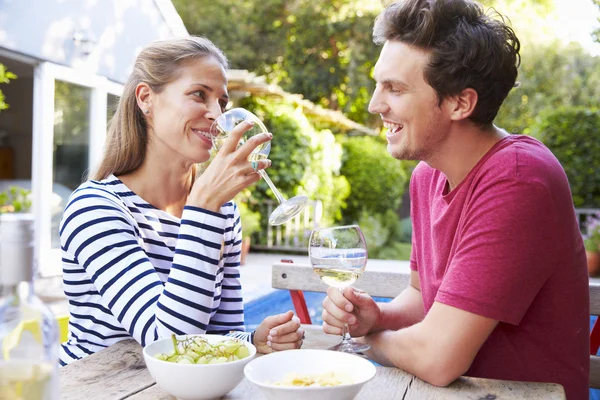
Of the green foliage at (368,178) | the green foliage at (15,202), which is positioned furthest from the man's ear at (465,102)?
the green foliage at (368,178)

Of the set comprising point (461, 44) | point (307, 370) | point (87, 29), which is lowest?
Result: point (307, 370)

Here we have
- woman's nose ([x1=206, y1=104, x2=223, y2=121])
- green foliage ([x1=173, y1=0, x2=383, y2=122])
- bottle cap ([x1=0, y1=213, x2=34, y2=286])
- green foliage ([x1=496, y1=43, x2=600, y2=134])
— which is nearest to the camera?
bottle cap ([x1=0, y1=213, x2=34, y2=286])

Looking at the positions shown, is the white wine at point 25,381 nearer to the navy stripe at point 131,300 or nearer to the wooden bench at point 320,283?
the navy stripe at point 131,300

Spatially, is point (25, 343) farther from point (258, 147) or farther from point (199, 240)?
point (258, 147)

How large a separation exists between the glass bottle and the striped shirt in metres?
0.67

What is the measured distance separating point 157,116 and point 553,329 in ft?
4.79

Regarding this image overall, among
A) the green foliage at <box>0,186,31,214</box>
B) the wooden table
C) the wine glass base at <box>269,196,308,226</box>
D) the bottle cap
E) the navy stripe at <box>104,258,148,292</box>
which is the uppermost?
the bottle cap

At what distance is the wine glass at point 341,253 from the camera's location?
1.69 metres

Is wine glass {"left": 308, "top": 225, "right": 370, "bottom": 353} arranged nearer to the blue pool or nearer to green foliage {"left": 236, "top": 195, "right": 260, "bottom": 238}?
the blue pool

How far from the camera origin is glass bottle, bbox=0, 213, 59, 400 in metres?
0.84

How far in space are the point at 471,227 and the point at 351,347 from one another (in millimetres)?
473

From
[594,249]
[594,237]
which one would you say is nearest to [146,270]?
[594,237]

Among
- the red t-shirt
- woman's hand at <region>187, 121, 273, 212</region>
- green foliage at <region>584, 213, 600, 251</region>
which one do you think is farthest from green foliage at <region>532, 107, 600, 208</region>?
woman's hand at <region>187, 121, 273, 212</region>

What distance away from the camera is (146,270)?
166cm
